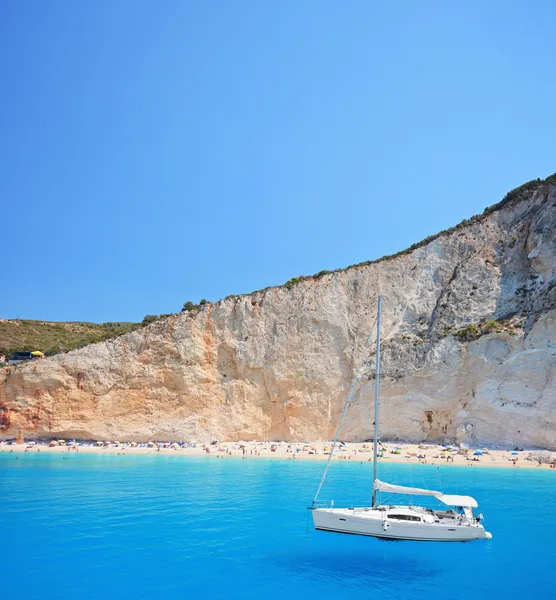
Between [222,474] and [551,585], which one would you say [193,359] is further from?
[551,585]

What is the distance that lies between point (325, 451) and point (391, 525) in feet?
89.9

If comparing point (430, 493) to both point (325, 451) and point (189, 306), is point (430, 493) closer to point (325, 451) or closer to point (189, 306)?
point (325, 451)

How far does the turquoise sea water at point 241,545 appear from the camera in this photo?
14.7 metres

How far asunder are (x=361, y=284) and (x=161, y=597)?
4414cm

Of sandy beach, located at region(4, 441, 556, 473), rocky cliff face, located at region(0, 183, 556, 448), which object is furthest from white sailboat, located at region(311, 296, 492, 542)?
rocky cliff face, located at region(0, 183, 556, 448)

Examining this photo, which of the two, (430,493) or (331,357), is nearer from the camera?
(430,493)

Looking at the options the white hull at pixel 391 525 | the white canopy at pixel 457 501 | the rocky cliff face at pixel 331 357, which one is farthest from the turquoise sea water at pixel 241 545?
the rocky cliff face at pixel 331 357

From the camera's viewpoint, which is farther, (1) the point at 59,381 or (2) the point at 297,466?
(1) the point at 59,381

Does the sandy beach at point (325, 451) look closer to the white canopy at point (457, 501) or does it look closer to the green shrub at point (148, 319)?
the green shrub at point (148, 319)

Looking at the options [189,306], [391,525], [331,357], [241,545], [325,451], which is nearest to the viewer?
[391,525]

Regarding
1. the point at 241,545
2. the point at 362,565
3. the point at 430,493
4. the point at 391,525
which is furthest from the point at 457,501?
the point at 241,545

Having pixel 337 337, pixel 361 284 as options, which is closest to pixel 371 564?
pixel 337 337

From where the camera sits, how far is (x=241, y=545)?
60.8ft

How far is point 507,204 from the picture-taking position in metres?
53.4
